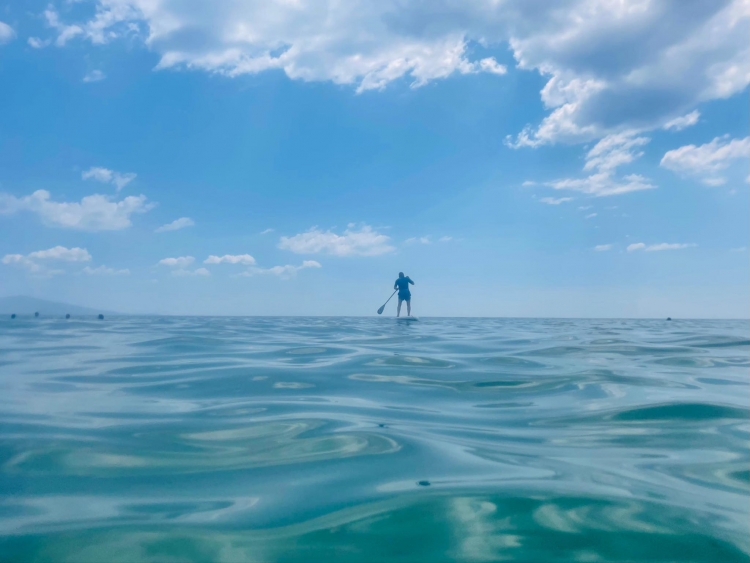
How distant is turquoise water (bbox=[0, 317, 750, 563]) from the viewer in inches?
77.7

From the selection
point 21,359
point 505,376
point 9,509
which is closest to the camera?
point 9,509

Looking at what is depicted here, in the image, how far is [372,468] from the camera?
281cm

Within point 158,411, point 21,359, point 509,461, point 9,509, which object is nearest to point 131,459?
point 9,509

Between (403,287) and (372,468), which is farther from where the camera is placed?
(403,287)

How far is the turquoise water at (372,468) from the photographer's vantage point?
77.7 inches

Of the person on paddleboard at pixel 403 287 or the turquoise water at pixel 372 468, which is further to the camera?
the person on paddleboard at pixel 403 287

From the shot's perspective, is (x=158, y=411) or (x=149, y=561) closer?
(x=149, y=561)

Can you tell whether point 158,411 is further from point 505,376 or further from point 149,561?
point 505,376

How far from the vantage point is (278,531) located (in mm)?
2047

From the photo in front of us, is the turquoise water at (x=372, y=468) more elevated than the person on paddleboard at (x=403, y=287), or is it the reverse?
the person on paddleboard at (x=403, y=287)

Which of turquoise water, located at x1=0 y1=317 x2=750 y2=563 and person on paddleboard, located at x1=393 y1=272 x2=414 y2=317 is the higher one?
person on paddleboard, located at x1=393 y1=272 x2=414 y2=317

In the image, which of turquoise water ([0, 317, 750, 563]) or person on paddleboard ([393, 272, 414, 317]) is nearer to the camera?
turquoise water ([0, 317, 750, 563])

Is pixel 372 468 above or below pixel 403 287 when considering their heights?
below

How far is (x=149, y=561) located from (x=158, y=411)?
8.27ft
